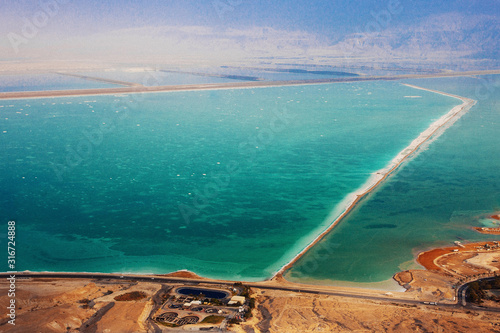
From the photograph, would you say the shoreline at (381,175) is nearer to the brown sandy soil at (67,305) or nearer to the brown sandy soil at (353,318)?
the brown sandy soil at (353,318)

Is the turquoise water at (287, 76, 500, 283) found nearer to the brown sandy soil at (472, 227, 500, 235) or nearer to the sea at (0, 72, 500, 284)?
the sea at (0, 72, 500, 284)

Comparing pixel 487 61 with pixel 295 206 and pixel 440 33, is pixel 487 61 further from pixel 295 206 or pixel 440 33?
pixel 295 206

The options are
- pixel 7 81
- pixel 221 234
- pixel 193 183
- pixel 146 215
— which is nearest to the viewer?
pixel 221 234

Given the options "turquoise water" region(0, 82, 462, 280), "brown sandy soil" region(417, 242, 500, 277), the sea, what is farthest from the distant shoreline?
"brown sandy soil" region(417, 242, 500, 277)

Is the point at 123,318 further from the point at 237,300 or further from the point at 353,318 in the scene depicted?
the point at 353,318

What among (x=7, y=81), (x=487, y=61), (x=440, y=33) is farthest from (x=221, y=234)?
(x=440, y=33)

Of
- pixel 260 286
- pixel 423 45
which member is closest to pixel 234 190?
pixel 260 286

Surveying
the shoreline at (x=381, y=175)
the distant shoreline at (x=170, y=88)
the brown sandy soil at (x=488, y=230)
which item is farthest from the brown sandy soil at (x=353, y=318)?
the distant shoreline at (x=170, y=88)
